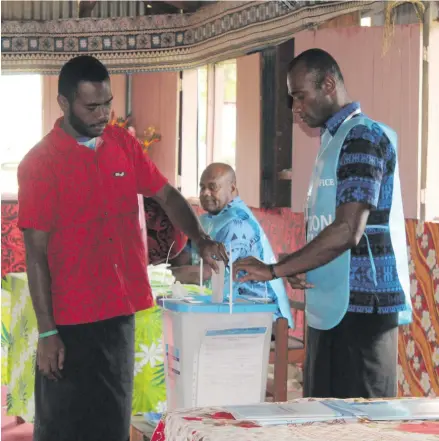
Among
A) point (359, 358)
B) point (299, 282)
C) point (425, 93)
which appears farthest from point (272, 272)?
point (425, 93)

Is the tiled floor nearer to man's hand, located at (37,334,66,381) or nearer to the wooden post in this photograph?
man's hand, located at (37,334,66,381)

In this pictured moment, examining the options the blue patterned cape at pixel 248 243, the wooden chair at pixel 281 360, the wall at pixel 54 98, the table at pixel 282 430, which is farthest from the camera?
the wall at pixel 54 98

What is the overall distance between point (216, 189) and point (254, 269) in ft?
8.00

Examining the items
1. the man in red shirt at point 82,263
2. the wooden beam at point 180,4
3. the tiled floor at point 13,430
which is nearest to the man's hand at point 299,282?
the man in red shirt at point 82,263

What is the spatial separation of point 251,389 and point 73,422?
66 centimetres

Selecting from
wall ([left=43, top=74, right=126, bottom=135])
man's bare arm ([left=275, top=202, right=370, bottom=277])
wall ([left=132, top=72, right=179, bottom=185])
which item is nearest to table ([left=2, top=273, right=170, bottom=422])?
man's bare arm ([left=275, top=202, right=370, bottom=277])

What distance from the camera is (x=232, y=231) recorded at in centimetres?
483

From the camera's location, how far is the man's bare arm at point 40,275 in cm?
311

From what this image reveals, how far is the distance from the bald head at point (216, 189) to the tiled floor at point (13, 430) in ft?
5.52

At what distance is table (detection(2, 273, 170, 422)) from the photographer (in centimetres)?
458

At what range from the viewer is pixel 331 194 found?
2869mm

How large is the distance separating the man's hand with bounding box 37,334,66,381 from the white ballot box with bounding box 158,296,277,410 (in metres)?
0.43

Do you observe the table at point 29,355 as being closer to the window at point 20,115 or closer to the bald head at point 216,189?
the bald head at point 216,189

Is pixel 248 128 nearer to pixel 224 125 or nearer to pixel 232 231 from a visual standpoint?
pixel 224 125
